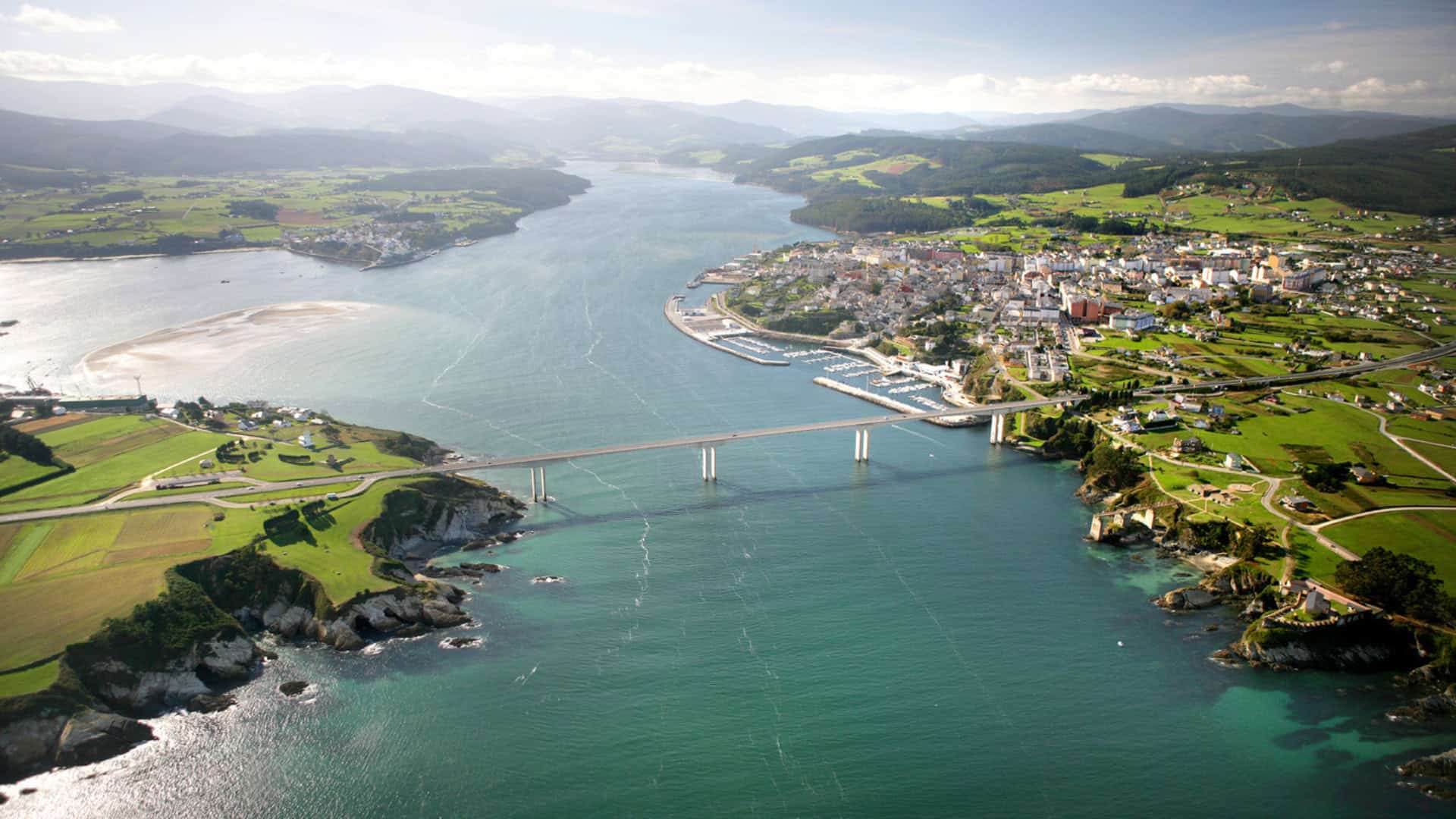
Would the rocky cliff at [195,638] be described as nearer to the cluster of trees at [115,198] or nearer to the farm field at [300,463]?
the farm field at [300,463]

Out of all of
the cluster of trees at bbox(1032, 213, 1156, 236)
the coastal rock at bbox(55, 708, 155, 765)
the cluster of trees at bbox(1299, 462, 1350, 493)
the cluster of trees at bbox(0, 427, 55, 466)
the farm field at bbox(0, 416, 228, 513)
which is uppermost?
the cluster of trees at bbox(1032, 213, 1156, 236)

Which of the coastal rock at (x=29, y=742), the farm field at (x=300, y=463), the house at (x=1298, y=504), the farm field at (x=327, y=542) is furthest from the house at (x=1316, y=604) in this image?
the coastal rock at (x=29, y=742)

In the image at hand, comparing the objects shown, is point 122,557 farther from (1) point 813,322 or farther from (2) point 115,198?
(2) point 115,198

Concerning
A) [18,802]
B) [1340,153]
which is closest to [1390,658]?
[18,802]

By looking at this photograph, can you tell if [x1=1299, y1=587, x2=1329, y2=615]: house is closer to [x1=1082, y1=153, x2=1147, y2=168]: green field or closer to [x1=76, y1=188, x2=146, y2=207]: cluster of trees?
[x1=76, y1=188, x2=146, y2=207]: cluster of trees

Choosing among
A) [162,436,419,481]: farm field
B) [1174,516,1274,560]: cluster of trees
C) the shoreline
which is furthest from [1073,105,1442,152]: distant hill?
[162,436,419,481]: farm field

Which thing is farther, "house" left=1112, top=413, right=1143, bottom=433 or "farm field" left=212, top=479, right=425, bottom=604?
"house" left=1112, top=413, right=1143, bottom=433

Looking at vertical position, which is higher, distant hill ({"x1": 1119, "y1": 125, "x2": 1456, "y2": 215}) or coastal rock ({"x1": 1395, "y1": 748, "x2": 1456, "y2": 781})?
distant hill ({"x1": 1119, "y1": 125, "x2": 1456, "y2": 215})

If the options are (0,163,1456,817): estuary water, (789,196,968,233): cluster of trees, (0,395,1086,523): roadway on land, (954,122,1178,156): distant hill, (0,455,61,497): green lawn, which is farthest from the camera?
(954,122,1178,156): distant hill

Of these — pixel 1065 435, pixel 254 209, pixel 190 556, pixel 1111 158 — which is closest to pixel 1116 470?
pixel 1065 435
